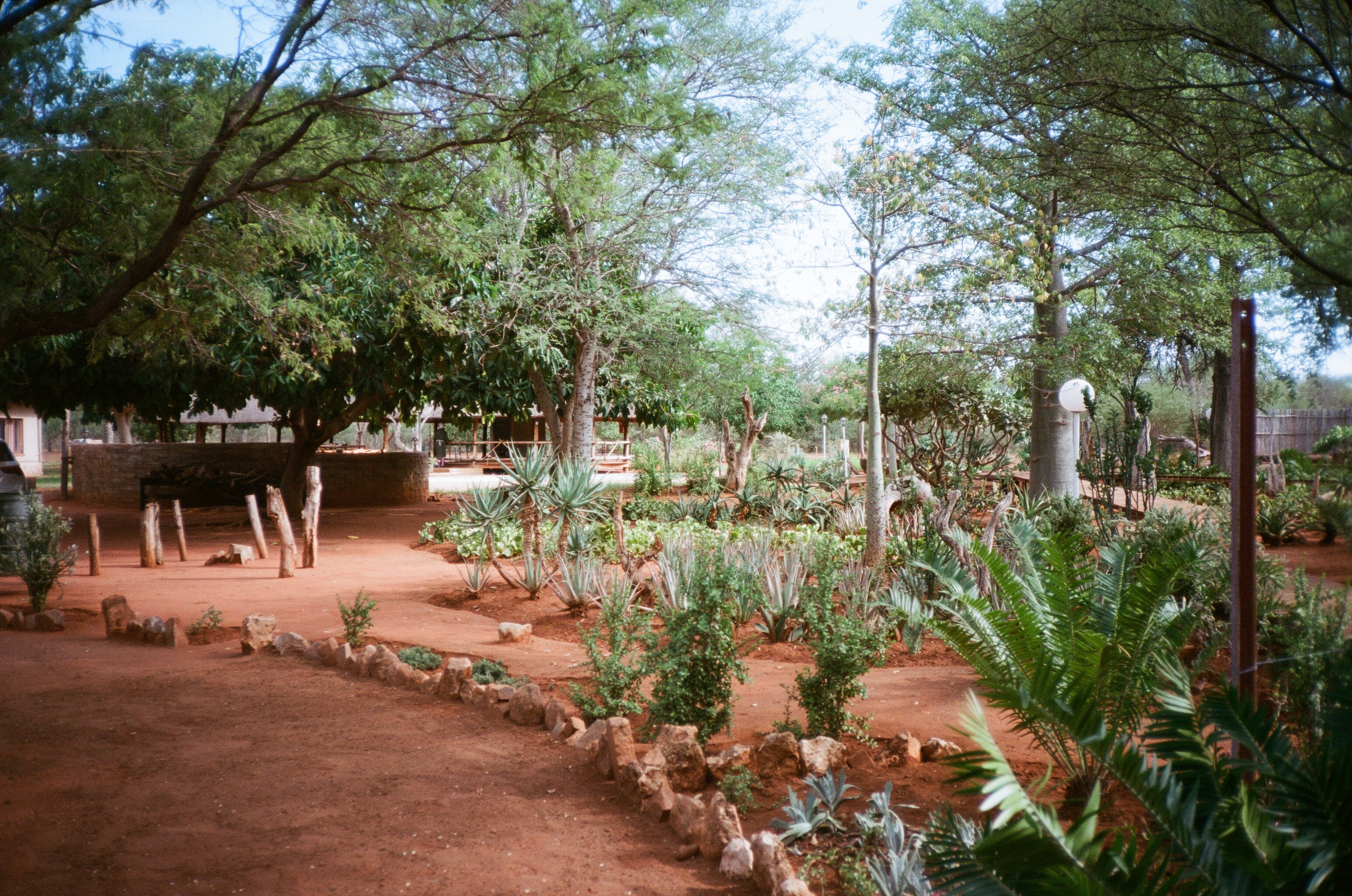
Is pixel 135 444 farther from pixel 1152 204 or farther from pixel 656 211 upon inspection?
pixel 1152 204

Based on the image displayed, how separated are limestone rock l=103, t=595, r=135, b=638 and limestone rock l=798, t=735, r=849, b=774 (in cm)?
554

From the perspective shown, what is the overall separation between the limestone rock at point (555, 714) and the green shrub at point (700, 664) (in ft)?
1.71

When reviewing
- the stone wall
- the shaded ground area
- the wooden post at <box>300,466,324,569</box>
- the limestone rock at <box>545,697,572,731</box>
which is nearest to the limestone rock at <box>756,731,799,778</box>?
the shaded ground area

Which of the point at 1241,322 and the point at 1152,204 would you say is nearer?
the point at 1241,322

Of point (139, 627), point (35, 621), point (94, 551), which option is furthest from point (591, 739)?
point (94, 551)

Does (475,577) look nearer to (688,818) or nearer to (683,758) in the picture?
(683,758)

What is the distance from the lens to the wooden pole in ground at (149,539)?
10.7 metres

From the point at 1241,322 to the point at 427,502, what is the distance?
752 inches

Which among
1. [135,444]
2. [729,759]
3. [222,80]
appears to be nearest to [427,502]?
[135,444]

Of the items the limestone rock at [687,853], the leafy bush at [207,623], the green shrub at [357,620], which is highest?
the green shrub at [357,620]

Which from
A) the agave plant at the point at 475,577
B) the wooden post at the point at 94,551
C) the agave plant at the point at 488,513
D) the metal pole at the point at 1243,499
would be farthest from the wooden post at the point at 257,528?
the metal pole at the point at 1243,499

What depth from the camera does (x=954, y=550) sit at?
23.9ft

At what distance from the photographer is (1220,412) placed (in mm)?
18938

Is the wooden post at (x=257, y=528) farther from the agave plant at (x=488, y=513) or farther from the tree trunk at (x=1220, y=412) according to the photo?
the tree trunk at (x=1220, y=412)
